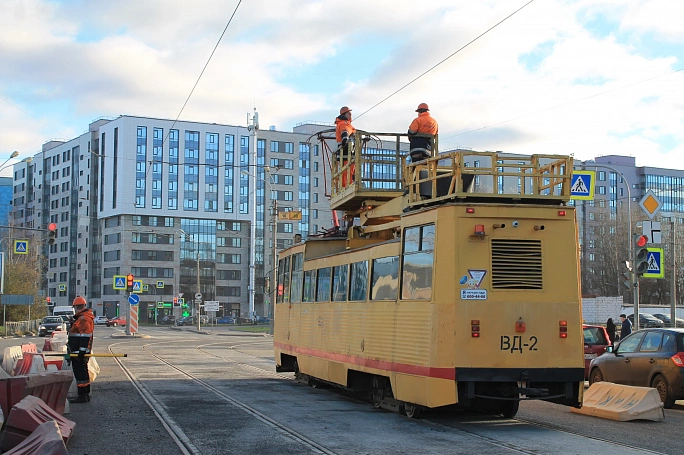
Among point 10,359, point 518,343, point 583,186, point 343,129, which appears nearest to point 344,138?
point 343,129

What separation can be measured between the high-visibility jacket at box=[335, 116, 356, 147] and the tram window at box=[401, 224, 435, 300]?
443 cm

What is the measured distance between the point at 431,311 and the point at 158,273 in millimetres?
98603

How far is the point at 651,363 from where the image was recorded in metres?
14.7

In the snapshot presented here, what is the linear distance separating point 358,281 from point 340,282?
3.15 feet

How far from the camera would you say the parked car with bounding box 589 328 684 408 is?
1420 centimetres

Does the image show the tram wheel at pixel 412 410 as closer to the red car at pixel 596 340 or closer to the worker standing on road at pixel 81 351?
the worker standing on road at pixel 81 351

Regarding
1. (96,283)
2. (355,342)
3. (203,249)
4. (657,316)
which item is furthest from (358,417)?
(96,283)

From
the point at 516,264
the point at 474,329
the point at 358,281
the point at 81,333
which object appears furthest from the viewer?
the point at 81,333

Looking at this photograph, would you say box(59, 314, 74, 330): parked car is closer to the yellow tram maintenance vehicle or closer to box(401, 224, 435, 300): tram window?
the yellow tram maintenance vehicle

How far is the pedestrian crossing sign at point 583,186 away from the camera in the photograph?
73.8ft

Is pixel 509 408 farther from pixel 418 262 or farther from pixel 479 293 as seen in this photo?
pixel 418 262

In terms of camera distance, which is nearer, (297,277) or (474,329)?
(474,329)

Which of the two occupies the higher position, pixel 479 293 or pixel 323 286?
pixel 323 286

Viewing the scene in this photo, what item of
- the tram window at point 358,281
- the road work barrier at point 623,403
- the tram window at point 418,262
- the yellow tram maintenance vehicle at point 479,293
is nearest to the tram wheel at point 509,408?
the yellow tram maintenance vehicle at point 479,293
